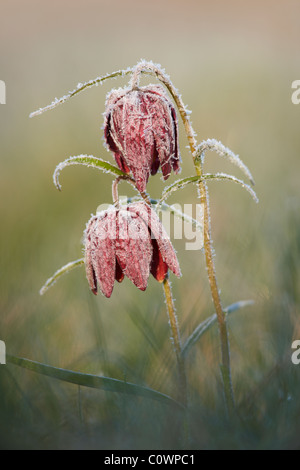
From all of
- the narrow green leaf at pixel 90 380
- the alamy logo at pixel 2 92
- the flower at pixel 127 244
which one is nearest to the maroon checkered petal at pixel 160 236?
the flower at pixel 127 244

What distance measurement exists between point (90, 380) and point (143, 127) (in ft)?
1.58

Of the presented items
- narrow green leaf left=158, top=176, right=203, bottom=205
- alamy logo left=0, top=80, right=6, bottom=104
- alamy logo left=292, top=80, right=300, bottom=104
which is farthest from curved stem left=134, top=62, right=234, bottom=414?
alamy logo left=0, top=80, right=6, bottom=104

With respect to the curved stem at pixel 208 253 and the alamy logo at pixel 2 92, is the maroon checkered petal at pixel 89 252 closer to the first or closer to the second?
the curved stem at pixel 208 253

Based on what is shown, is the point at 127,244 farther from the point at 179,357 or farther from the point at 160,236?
the point at 179,357

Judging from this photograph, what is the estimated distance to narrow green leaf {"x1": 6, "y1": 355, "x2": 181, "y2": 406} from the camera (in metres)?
1.06

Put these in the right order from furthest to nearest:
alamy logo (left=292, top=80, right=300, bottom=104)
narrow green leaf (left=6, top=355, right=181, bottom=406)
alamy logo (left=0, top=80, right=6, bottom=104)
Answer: alamy logo (left=0, top=80, right=6, bottom=104) → alamy logo (left=292, top=80, right=300, bottom=104) → narrow green leaf (left=6, top=355, right=181, bottom=406)

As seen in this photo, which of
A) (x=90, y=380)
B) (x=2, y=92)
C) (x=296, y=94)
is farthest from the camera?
(x=2, y=92)

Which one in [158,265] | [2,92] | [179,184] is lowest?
[158,265]

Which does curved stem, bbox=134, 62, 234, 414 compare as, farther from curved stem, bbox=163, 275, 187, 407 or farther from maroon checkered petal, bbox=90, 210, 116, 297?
maroon checkered petal, bbox=90, 210, 116, 297

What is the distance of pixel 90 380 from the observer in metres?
1.06

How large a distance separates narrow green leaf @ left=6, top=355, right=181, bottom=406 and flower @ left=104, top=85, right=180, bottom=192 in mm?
366

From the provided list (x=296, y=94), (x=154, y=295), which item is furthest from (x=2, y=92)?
(x=154, y=295)

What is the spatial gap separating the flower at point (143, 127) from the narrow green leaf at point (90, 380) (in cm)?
37
